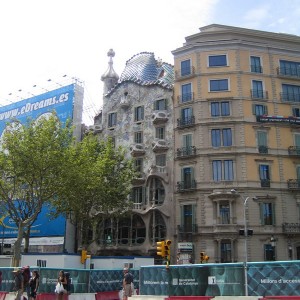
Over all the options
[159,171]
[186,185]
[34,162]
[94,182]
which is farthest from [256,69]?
[34,162]

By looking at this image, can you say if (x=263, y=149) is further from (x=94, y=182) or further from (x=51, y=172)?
(x=51, y=172)

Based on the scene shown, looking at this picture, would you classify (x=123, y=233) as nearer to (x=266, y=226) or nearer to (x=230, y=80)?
(x=266, y=226)

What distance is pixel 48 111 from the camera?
53875 mm

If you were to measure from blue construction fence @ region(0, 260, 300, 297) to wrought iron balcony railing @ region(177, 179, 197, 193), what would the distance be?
2004 centimetres

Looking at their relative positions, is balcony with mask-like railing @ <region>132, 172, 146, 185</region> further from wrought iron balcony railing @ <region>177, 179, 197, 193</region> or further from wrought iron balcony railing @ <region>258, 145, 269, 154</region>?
wrought iron balcony railing @ <region>258, 145, 269, 154</region>

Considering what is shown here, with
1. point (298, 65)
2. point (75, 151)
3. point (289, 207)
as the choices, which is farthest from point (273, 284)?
point (298, 65)

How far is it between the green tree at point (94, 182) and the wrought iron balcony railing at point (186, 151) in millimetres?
4839

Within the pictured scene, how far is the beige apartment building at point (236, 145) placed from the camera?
3800cm

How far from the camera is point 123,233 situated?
1738 inches

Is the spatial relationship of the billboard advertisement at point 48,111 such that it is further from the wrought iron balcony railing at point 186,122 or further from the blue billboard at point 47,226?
the wrought iron balcony railing at point 186,122

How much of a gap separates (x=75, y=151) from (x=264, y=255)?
18.7 m

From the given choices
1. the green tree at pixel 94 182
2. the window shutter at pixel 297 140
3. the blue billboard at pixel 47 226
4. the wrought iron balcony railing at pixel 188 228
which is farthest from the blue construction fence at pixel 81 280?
the blue billboard at pixel 47 226

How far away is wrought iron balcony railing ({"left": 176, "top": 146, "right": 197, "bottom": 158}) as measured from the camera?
133 feet

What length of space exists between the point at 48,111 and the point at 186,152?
69.7 feet
